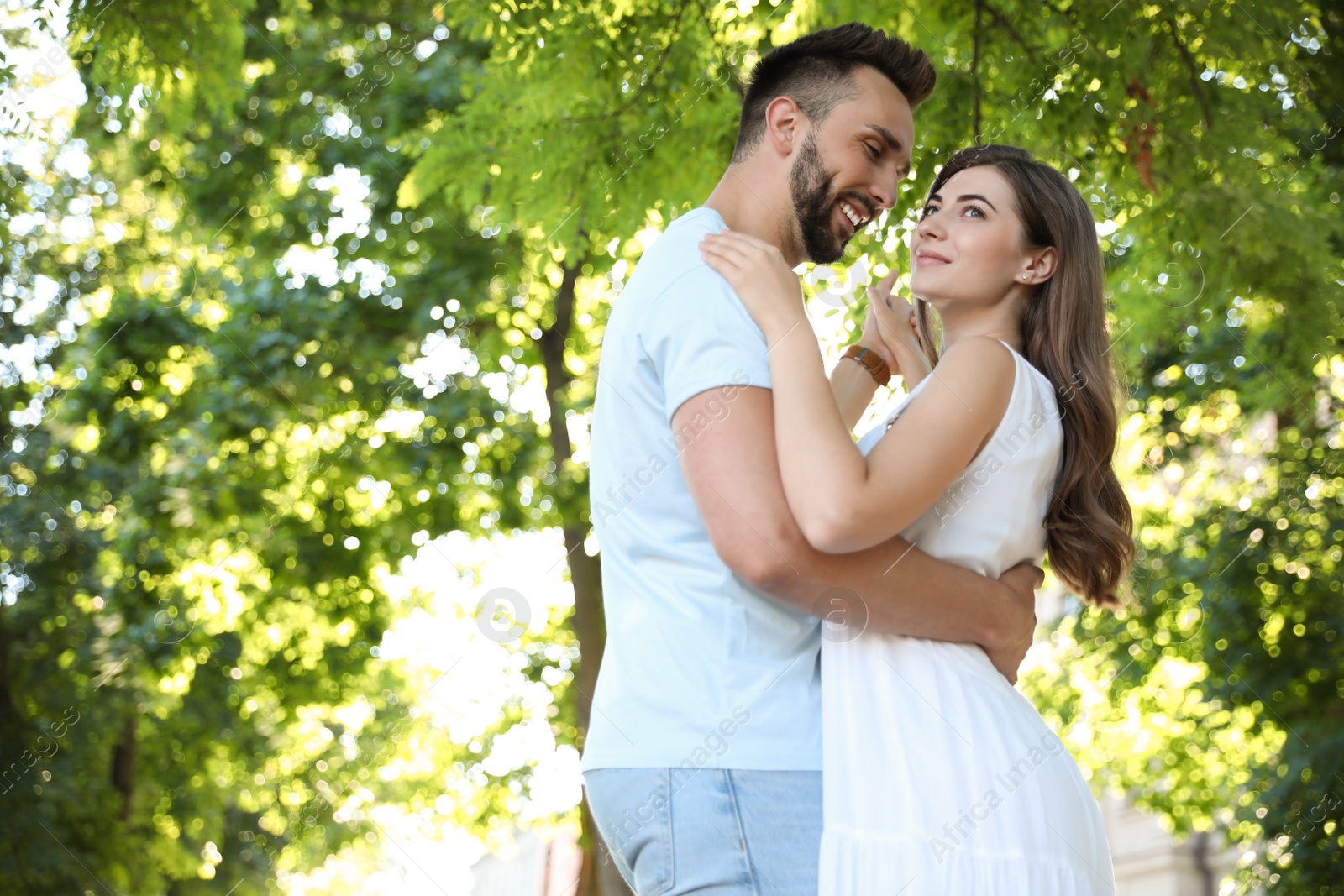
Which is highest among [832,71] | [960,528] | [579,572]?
[832,71]

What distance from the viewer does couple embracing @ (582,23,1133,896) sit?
6.64ft

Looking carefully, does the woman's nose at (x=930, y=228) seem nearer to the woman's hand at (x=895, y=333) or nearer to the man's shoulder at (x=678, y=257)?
the woman's hand at (x=895, y=333)

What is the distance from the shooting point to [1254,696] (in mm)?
10992

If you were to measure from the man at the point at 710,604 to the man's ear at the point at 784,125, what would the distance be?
378 millimetres

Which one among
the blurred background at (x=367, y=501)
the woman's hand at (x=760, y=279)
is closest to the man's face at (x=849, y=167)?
the woman's hand at (x=760, y=279)

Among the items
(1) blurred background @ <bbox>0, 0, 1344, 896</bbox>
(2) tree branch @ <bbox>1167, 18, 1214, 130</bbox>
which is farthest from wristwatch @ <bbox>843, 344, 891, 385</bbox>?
(1) blurred background @ <bbox>0, 0, 1344, 896</bbox>

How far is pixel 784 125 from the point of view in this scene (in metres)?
2.78

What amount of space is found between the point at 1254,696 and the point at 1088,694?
3.52 m

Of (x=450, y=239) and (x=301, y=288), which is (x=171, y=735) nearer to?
(x=301, y=288)

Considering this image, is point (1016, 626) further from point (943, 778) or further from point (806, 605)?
point (806, 605)

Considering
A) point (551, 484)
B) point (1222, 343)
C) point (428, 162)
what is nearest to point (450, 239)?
point (551, 484)

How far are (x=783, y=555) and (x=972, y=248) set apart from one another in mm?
1064

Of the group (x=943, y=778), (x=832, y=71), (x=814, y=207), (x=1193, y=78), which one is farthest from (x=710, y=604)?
Answer: (x=1193, y=78)

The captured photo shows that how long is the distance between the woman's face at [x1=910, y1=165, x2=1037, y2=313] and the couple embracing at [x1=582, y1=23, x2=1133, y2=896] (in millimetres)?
258
